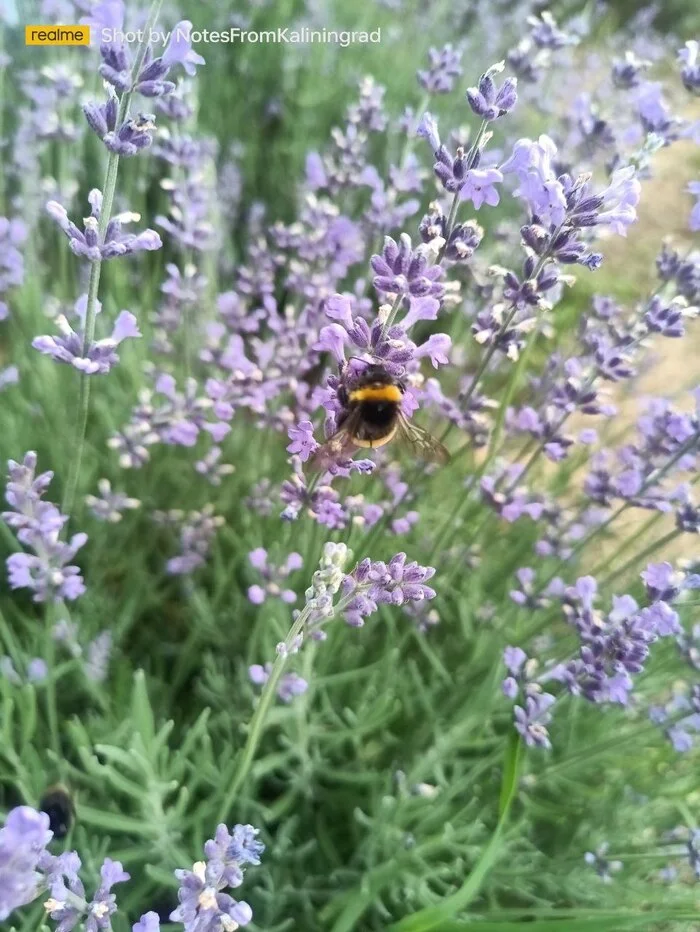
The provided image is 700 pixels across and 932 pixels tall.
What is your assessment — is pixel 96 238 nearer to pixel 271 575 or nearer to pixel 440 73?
pixel 271 575

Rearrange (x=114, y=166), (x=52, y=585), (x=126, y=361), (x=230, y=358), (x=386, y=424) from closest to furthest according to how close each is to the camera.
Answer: (x=114, y=166)
(x=386, y=424)
(x=52, y=585)
(x=230, y=358)
(x=126, y=361)

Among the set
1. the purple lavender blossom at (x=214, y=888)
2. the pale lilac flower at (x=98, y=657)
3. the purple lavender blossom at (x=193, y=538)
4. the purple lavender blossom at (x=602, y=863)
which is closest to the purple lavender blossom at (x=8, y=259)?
the purple lavender blossom at (x=193, y=538)

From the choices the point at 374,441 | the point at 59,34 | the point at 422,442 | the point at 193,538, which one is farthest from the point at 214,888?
the point at 59,34

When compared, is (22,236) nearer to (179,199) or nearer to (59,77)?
(59,77)

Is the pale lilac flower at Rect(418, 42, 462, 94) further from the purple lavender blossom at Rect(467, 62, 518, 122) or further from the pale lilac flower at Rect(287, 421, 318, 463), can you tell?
the pale lilac flower at Rect(287, 421, 318, 463)

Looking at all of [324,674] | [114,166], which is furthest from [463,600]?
→ [114,166]

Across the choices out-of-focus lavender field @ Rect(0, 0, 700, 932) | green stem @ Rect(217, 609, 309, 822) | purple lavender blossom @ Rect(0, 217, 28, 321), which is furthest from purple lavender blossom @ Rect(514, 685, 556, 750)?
purple lavender blossom @ Rect(0, 217, 28, 321)
